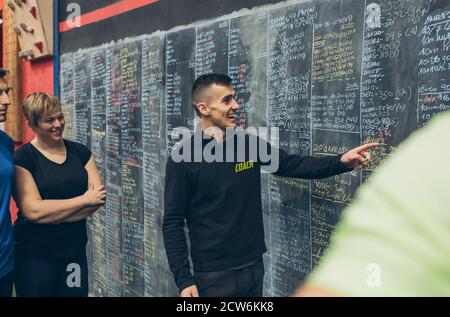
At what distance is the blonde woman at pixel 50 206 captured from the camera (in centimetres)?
345

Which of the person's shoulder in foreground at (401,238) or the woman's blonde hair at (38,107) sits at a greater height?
the woman's blonde hair at (38,107)

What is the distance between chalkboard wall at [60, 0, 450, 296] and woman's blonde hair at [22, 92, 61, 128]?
52.9 inches

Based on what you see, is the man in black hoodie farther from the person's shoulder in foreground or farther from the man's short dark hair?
the person's shoulder in foreground

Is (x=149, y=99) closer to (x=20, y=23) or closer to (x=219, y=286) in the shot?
(x=219, y=286)

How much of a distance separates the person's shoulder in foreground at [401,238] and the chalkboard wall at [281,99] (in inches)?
80.8

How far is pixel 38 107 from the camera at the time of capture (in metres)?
3.63

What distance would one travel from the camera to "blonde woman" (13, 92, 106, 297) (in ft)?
11.3

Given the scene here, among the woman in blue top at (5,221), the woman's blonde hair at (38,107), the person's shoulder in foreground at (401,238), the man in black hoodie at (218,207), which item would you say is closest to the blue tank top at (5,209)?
the woman in blue top at (5,221)

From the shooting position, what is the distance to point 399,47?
3.00 metres

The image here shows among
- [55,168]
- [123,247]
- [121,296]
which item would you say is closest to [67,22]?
[123,247]

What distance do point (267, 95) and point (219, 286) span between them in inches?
57.3

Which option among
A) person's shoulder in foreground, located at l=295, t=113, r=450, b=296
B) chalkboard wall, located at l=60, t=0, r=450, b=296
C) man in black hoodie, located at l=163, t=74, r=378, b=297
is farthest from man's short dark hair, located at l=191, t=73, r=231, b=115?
person's shoulder in foreground, located at l=295, t=113, r=450, b=296

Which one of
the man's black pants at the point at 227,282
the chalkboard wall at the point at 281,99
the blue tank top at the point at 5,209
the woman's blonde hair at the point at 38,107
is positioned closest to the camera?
the chalkboard wall at the point at 281,99

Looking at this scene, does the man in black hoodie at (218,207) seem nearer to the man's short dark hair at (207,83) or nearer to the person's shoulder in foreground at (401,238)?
the man's short dark hair at (207,83)
